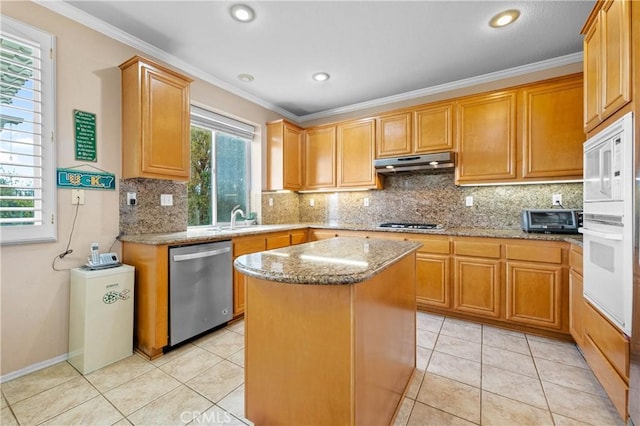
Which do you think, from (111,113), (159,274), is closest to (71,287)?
(159,274)

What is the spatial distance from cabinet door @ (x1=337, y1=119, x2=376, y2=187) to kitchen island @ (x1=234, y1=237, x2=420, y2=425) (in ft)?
7.77

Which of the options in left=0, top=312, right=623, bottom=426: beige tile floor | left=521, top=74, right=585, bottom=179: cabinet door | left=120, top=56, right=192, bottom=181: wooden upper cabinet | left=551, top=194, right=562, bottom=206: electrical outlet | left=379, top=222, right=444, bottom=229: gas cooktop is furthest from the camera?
left=379, top=222, right=444, bottom=229: gas cooktop

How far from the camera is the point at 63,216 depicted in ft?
A: 6.77

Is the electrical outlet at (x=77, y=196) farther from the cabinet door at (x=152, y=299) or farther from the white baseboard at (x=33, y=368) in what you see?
the white baseboard at (x=33, y=368)

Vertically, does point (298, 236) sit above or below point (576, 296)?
above

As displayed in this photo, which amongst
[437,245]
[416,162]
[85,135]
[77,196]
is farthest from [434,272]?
[85,135]

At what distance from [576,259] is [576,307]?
36 centimetres

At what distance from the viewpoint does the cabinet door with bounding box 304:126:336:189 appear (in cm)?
399

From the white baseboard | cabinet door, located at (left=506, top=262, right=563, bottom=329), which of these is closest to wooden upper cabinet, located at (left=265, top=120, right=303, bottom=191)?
the white baseboard

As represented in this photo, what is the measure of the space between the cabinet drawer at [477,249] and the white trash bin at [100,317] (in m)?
2.96

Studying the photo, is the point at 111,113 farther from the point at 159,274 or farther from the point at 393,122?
the point at 393,122

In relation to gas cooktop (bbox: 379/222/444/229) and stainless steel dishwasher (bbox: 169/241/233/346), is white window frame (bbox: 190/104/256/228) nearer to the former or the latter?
stainless steel dishwasher (bbox: 169/241/233/346)

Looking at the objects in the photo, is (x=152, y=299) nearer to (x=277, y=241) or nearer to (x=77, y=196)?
(x=77, y=196)

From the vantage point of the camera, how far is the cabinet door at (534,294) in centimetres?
238
